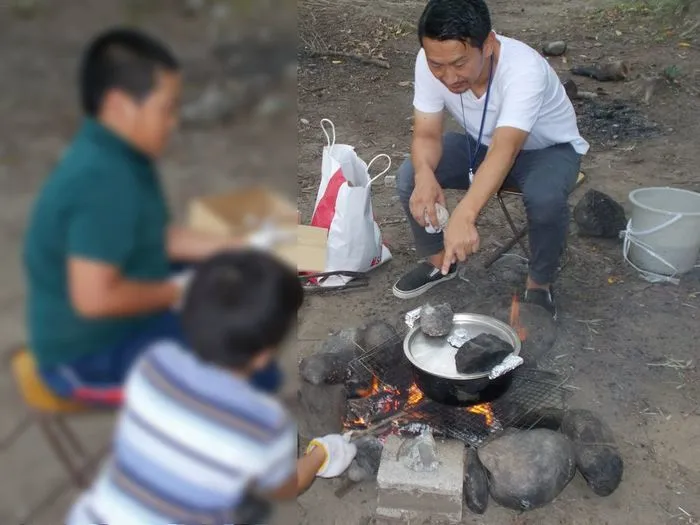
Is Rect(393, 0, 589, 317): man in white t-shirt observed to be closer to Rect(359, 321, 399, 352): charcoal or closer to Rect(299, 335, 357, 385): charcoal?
Rect(359, 321, 399, 352): charcoal

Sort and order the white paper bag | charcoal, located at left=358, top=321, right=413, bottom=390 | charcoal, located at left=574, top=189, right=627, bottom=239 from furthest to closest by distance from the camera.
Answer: charcoal, located at left=574, top=189, right=627, bottom=239 < the white paper bag < charcoal, located at left=358, top=321, right=413, bottom=390

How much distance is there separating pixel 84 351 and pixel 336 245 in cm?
386

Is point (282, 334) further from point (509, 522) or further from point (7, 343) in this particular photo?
point (509, 522)

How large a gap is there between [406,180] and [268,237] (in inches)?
154

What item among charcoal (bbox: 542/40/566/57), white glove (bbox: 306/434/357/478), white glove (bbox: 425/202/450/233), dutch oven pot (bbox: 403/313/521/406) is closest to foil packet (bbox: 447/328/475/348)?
dutch oven pot (bbox: 403/313/521/406)

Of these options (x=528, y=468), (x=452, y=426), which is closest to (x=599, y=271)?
(x=452, y=426)

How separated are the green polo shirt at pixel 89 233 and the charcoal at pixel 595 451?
2.84 m

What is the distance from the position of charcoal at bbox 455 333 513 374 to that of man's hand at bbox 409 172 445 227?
1.05m

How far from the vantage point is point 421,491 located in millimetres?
3182

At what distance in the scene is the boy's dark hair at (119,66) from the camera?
0.80 meters

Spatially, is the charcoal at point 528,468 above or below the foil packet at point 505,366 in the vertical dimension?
below

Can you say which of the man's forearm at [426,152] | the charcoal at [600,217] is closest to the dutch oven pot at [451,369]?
the man's forearm at [426,152]

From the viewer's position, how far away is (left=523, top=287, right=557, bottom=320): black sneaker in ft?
14.6

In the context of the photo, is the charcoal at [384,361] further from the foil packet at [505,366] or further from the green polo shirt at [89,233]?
the green polo shirt at [89,233]
